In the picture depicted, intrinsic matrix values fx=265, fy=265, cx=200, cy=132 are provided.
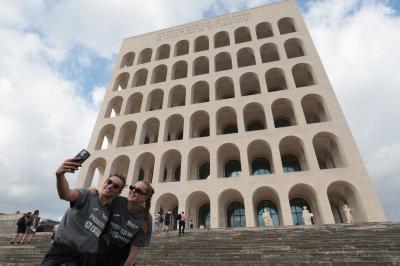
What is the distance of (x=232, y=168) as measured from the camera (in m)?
23.4

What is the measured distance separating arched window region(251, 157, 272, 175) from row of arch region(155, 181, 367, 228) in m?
2.70

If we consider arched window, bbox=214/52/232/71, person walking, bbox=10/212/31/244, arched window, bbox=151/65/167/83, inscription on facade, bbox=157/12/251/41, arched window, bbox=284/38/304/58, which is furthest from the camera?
inscription on facade, bbox=157/12/251/41

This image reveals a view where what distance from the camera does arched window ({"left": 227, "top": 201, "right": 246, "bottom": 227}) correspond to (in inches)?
814

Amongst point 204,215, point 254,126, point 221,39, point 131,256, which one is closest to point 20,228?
point 131,256

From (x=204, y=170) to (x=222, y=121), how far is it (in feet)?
16.1

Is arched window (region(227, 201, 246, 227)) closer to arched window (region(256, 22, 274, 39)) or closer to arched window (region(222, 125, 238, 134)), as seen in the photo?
arched window (region(222, 125, 238, 134))

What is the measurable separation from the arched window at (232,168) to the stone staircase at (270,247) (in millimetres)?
11062

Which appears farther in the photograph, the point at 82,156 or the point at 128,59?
the point at 128,59

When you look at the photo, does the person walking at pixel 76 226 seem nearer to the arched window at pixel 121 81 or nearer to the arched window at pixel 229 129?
the arched window at pixel 229 129

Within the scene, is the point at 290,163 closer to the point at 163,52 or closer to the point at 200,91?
the point at 200,91

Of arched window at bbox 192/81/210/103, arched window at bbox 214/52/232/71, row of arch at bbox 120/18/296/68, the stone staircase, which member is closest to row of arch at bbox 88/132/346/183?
arched window at bbox 192/81/210/103

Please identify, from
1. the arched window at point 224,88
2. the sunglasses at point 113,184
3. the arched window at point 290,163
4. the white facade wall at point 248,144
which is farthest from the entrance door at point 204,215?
the sunglasses at point 113,184

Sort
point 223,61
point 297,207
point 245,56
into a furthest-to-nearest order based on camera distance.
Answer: point 223,61, point 245,56, point 297,207

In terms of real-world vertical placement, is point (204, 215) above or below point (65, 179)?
above
